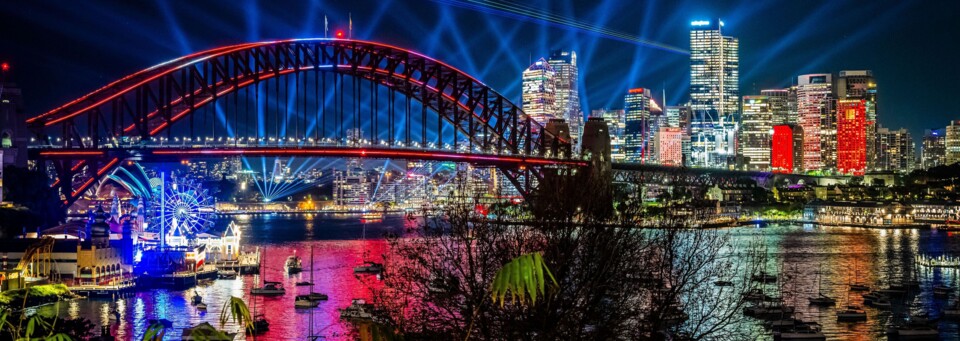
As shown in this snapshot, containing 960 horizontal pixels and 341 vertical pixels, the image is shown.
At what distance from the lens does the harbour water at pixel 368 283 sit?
40812 millimetres

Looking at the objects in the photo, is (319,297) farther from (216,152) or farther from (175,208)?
(175,208)

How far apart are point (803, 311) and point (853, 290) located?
25.9 ft

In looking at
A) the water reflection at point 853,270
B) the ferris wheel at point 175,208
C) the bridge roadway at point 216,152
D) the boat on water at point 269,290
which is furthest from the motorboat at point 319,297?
the ferris wheel at point 175,208

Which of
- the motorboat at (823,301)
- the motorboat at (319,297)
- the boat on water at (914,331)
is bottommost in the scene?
the boat on water at (914,331)

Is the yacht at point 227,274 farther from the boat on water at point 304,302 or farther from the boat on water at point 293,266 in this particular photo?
the boat on water at point 304,302

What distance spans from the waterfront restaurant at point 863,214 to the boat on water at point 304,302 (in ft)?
287

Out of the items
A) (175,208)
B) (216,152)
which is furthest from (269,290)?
(175,208)

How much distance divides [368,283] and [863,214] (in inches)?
3354

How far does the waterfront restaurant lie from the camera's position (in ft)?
392

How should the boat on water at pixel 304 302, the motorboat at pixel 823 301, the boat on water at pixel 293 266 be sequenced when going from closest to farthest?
the boat on water at pixel 304 302 → the motorboat at pixel 823 301 → the boat on water at pixel 293 266

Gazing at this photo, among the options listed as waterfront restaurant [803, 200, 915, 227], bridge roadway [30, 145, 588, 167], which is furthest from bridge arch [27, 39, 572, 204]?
waterfront restaurant [803, 200, 915, 227]

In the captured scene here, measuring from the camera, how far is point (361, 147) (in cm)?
6612

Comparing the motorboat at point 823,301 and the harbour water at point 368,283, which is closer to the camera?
the harbour water at point 368,283

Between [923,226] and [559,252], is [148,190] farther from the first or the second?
[923,226]
